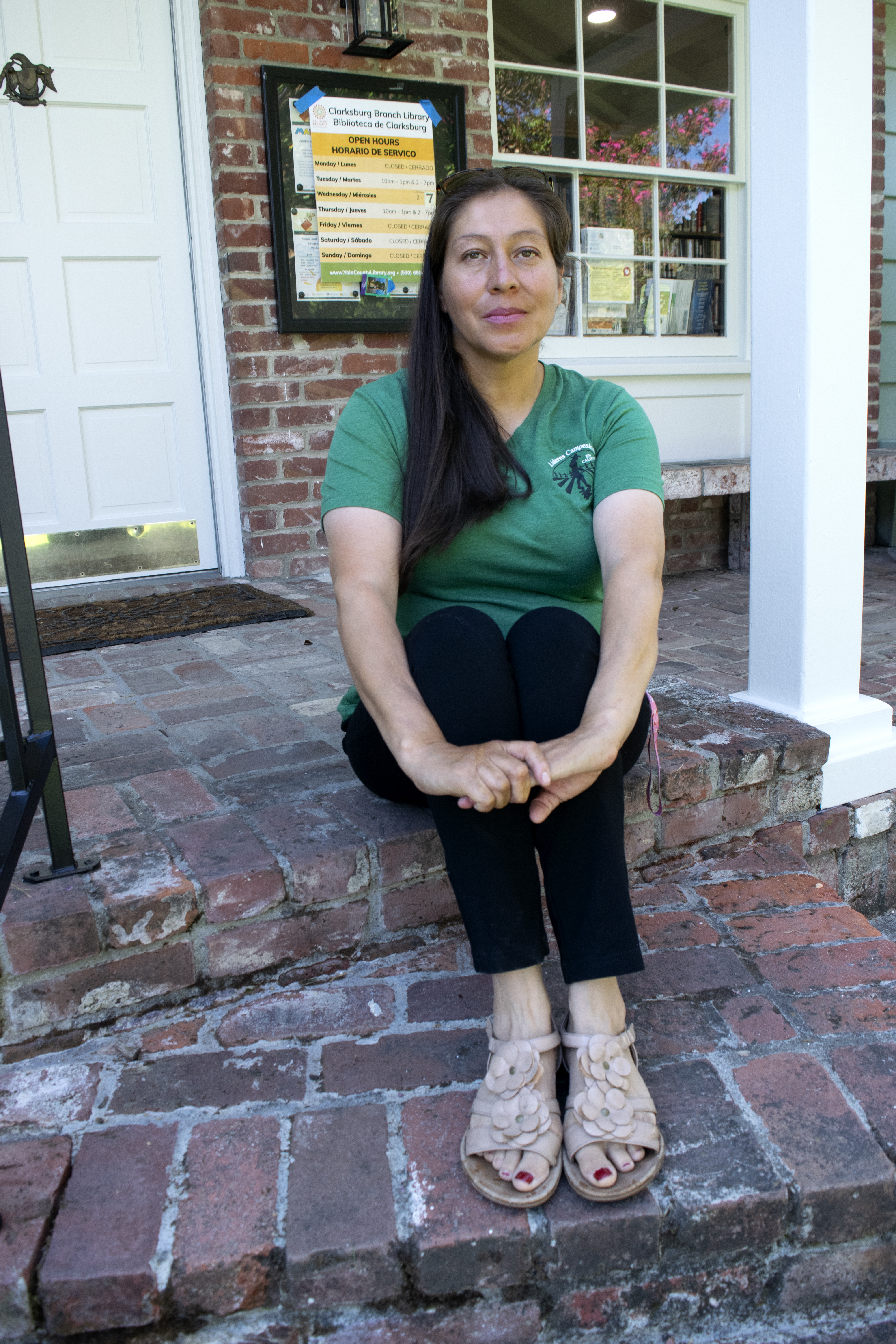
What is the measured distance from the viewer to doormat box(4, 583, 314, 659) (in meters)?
3.03

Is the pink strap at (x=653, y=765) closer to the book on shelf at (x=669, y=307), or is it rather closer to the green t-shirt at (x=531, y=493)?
the green t-shirt at (x=531, y=493)

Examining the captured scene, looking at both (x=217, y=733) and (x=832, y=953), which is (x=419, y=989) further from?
(x=217, y=733)

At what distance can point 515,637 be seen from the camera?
4.57 ft

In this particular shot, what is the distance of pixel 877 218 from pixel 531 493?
4137 millimetres

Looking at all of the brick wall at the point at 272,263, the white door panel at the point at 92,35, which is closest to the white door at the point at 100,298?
the white door panel at the point at 92,35

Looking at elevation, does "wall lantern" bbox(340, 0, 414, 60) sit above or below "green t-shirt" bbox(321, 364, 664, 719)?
above

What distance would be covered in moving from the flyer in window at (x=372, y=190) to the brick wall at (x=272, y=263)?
16 cm

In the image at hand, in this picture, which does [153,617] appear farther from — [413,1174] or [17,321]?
[413,1174]

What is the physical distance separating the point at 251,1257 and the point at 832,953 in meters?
1.03

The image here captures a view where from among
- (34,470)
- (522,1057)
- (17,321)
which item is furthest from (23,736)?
(17,321)

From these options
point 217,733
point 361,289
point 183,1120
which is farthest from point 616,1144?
point 361,289

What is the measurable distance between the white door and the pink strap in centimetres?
256

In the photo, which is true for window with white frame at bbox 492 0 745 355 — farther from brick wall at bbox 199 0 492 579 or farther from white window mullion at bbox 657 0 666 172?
brick wall at bbox 199 0 492 579

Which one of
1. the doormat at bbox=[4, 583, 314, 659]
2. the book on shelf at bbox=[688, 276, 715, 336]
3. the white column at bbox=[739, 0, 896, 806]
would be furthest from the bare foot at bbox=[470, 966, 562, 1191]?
the book on shelf at bbox=[688, 276, 715, 336]
